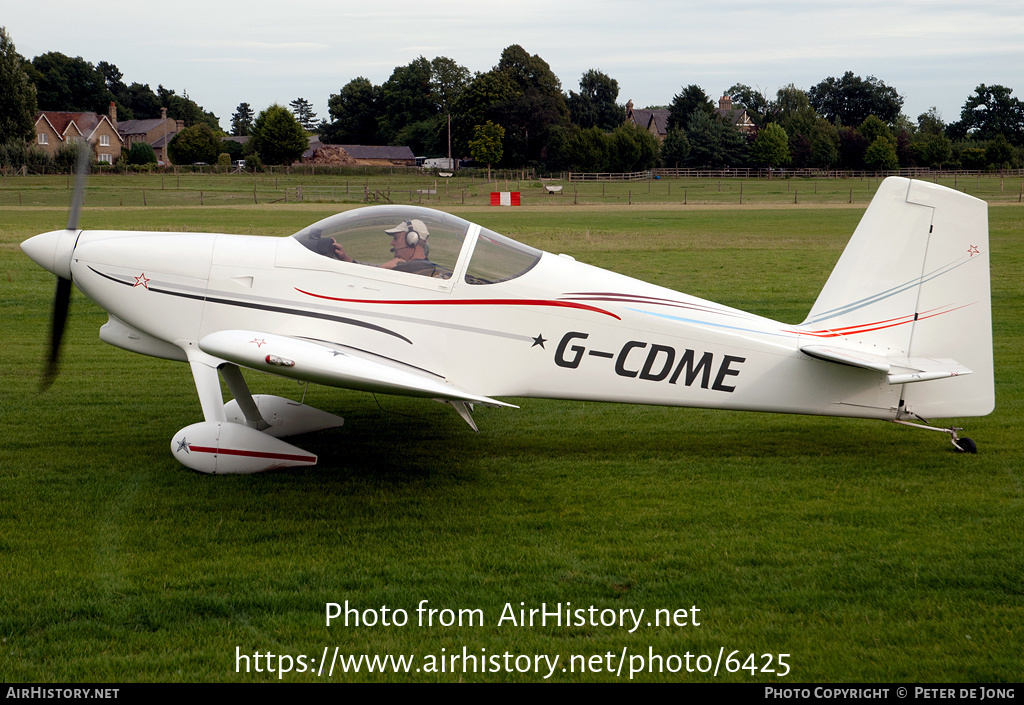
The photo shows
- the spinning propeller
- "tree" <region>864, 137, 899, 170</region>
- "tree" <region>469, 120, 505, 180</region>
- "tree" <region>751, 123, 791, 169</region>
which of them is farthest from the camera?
"tree" <region>469, 120, 505, 180</region>

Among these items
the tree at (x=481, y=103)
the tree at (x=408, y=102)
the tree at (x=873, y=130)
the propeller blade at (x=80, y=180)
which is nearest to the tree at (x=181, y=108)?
the tree at (x=408, y=102)

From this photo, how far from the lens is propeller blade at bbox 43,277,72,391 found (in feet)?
24.2

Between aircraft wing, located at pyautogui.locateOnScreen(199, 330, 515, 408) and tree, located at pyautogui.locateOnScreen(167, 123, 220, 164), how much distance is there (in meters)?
92.6

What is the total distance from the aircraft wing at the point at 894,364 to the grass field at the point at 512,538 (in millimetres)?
868

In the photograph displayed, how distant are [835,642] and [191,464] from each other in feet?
16.0

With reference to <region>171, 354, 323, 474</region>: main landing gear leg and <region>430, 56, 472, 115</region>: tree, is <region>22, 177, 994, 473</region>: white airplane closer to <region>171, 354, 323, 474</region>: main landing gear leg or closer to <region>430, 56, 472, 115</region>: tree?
<region>171, 354, 323, 474</region>: main landing gear leg

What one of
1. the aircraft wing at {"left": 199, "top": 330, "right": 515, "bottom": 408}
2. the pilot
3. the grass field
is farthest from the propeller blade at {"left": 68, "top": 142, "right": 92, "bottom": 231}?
the pilot

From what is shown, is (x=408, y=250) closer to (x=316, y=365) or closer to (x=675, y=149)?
(x=316, y=365)

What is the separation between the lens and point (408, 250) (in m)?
6.86

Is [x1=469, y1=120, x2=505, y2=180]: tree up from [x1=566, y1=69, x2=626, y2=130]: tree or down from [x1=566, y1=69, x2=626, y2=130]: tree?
down

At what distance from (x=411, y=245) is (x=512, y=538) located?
2.58 meters

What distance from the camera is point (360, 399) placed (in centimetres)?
961

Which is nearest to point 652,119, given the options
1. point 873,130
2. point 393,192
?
point 873,130

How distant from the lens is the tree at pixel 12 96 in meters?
66.8
